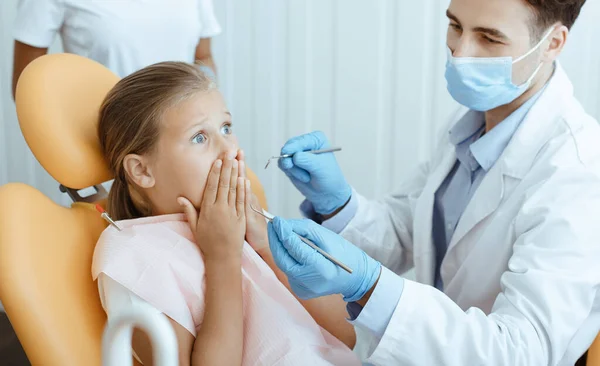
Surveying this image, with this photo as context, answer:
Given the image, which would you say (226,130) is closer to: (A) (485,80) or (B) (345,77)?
(A) (485,80)

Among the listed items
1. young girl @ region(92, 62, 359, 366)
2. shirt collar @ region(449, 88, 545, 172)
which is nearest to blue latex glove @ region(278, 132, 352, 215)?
young girl @ region(92, 62, 359, 366)

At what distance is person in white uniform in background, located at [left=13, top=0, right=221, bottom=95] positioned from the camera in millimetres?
1796

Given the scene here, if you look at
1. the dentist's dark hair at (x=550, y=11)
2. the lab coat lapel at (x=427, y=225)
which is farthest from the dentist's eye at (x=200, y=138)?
the dentist's dark hair at (x=550, y=11)

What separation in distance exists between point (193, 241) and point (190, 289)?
117 mm

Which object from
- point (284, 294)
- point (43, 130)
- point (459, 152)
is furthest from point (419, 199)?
point (43, 130)

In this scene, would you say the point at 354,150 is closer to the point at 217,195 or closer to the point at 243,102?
the point at 243,102

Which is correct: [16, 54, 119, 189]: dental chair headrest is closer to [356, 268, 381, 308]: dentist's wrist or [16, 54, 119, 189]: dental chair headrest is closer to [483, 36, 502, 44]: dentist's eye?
[356, 268, 381, 308]: dentist's wrist

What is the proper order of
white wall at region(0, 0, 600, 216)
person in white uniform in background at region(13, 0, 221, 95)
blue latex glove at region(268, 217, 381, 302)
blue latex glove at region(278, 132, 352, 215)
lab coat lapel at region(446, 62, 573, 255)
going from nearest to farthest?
blue latex glove at region(268, 217, 381, 302)
lab coat lapel at region(446, 62, 573, 255)
blue latex glove at region(278, 132, 352, 215)
person in white uniform in background at region(13, 0, 221, 95)
white wall at region(0, 0, 600, 216)

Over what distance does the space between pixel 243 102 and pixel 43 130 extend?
1331 mm

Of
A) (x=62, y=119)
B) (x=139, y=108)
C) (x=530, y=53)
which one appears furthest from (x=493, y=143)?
(x=62, y=119)

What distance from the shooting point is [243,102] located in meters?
2.57

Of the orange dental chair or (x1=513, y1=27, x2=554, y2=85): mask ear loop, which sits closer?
the orange dental chair

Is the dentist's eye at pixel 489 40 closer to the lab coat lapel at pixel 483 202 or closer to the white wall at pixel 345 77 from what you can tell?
the lab coat lapel at pixel 483 202

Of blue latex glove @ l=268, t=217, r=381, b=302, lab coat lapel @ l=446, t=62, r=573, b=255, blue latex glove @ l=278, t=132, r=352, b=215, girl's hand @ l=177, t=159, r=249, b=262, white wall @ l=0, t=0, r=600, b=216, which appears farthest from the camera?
white wall @ l=0, t=0, r=600, b=216
